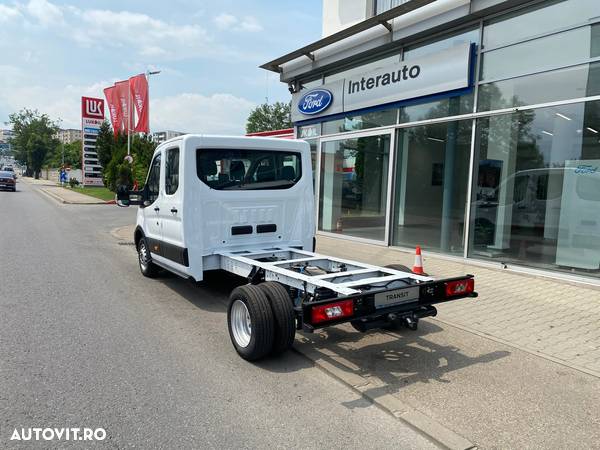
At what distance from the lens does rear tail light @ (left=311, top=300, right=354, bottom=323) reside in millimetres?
3658

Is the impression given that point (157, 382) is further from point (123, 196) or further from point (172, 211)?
point (123, 196)

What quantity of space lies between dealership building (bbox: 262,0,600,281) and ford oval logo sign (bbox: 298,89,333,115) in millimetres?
62

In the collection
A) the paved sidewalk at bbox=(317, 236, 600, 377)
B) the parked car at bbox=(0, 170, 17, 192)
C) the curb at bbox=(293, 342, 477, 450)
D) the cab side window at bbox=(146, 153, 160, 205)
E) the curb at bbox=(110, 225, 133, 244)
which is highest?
the cab side window at bbox=(146, 153, 160, 205)

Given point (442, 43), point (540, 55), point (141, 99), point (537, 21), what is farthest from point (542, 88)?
point (141, 99)

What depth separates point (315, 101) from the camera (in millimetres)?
13711

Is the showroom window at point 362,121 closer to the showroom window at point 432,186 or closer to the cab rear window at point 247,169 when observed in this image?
the showroom window at point 432,186

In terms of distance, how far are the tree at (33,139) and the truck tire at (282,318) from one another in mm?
87244

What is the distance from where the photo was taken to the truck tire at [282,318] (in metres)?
4.10

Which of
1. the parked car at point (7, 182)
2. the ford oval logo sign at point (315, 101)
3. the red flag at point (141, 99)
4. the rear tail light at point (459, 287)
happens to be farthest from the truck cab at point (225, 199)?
the parked car at point (7, 182)

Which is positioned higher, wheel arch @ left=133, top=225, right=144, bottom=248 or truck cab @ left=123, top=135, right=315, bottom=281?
truck cab @ left=123, top=135, right=315, bottom=281

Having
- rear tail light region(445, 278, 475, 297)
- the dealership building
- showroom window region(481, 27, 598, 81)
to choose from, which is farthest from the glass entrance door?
rear tail light region(445, 278, 475, 297)

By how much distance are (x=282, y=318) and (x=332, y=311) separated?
23.2 inches

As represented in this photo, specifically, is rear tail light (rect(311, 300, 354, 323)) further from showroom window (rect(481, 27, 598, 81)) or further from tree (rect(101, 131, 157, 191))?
tree (rect(101, 131, 157, 191))

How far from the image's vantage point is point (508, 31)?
8633 millimetres
